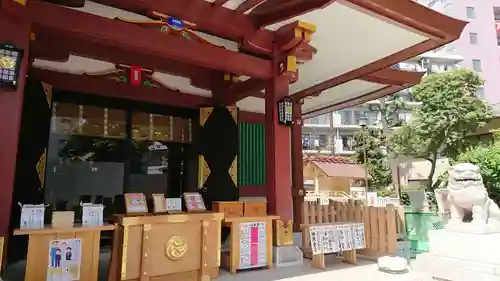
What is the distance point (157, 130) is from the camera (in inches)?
262

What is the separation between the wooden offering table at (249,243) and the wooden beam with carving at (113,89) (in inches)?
119

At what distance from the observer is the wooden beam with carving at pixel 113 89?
18.4 feet

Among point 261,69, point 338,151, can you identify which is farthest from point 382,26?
point 338,151

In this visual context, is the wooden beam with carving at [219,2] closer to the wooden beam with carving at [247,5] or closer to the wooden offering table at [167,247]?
the wooden beam with carving at [247,5]

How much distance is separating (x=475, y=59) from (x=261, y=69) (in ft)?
134

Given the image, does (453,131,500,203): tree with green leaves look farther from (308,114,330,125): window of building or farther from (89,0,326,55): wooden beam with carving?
(308,114,330,125): window of building

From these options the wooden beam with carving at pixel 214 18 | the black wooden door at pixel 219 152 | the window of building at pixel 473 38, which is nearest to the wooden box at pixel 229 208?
the black wooden door at pixel 219 152

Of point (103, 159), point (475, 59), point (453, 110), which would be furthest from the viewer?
point (475, 59)

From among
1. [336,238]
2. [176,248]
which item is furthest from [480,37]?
[176,248]

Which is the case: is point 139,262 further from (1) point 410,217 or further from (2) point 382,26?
(1) point 410,217

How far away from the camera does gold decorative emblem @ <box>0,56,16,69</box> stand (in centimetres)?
345

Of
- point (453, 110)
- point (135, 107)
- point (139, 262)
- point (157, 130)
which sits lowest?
point (139, 262)

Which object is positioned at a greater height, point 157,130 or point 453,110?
point 453,110

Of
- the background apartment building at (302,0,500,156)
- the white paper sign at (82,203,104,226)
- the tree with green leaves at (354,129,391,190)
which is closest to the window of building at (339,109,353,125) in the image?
the background apartment building at (302,0,500,156)
